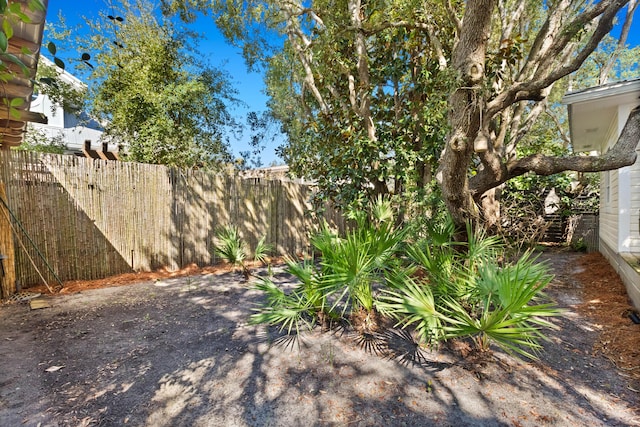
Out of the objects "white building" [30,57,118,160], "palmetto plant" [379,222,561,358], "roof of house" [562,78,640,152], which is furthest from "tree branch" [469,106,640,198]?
"white building" [30,57,118,160]

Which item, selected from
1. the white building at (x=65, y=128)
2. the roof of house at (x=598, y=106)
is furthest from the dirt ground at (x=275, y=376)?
the white building at (x=65, y=128)

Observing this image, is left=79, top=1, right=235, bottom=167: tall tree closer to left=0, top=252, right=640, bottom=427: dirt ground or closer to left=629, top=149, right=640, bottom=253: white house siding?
left=0, top=252, right=640, bottom=427: dirt ground

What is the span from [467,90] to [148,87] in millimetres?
7229

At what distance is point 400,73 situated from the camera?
6.29 meters

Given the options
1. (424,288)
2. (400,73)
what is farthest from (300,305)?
(400,73)

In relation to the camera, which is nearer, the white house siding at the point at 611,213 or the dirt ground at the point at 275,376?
the dirt ground at the point at 275,376

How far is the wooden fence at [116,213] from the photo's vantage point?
4.44 m

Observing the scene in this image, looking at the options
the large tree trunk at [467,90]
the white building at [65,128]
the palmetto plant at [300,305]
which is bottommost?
the palmetto plant at [300,305]

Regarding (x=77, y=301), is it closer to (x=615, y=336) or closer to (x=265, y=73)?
(x=615, y=336)

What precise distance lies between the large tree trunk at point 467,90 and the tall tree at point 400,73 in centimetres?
3

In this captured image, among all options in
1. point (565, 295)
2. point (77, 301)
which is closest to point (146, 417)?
point (77, 301)

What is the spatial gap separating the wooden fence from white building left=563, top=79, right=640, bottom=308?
20.4ft

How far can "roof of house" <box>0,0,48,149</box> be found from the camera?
194 centimetres

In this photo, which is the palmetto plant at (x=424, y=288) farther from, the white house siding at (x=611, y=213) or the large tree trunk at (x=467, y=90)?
the white house siding at (x=611, y=213)
